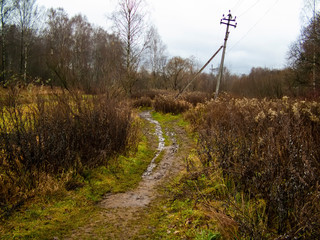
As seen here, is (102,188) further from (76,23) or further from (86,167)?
(76,23)

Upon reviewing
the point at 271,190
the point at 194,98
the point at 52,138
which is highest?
the point at 194,98

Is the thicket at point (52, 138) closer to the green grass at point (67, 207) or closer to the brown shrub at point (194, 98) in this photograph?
the green grass at point (67, 207)

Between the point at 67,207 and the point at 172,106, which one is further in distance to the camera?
the point at 172,106

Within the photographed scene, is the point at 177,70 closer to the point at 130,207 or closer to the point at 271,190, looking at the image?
the point at 130,207

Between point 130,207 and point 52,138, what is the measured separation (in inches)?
74.9

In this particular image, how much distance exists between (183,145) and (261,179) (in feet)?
16.3

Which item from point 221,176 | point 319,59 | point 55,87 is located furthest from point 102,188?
point 319,59

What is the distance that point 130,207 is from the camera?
372 cm

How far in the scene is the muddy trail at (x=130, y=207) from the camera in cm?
296

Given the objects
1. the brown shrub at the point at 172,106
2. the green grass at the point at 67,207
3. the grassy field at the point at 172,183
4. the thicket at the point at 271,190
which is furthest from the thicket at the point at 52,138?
the brown shrub at the point at 172,106

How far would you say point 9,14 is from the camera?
2173 cm

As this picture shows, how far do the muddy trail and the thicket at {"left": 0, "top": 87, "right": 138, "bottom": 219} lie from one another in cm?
102

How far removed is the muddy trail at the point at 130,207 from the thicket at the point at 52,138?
3.34ft

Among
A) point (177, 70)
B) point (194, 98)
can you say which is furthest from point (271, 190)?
point (177, 70)
